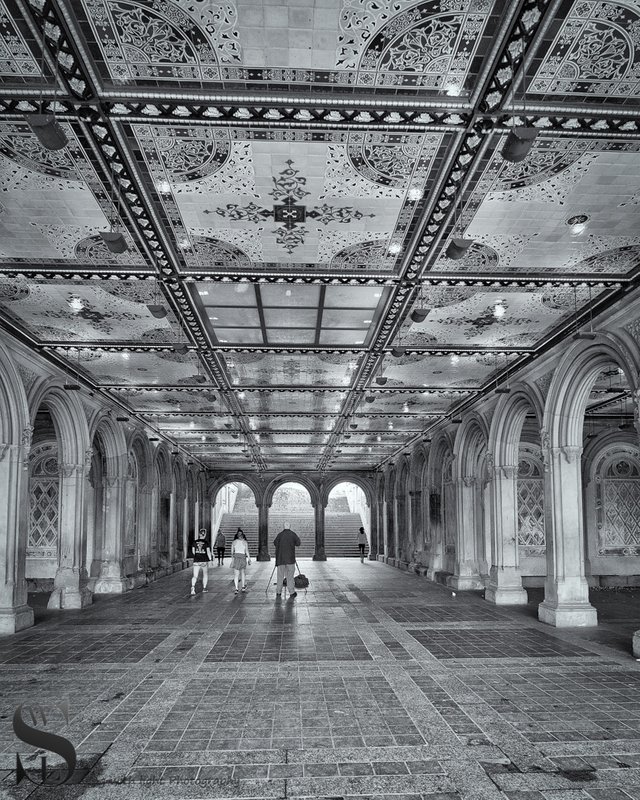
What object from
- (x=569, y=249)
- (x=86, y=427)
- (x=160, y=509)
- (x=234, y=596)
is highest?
(x=569, y=249)

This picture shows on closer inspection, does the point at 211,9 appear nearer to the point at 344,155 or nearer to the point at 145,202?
the point at 344,155

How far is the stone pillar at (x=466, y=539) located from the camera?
1677 centimetres

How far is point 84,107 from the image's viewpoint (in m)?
5.00

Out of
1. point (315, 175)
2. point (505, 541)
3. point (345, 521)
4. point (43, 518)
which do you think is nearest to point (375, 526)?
point (345, 521)

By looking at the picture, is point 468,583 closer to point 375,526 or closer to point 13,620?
point 13,620

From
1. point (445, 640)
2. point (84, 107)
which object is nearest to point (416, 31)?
point (84, 107)

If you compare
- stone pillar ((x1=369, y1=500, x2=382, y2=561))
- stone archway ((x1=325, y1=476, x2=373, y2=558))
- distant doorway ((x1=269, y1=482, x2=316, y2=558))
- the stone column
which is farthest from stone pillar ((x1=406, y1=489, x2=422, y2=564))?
the stone column

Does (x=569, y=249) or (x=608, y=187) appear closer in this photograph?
(x=608, y=187)

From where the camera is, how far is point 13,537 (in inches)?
420

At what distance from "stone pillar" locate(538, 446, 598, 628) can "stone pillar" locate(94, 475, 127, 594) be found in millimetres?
10139

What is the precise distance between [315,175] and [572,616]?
8.48 m

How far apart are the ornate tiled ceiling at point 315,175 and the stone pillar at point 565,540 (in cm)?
209

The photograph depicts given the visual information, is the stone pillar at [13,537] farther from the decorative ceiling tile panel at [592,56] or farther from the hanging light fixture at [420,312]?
the decorative ceiling tile panel at [592,56]

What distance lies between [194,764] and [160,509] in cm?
1800
